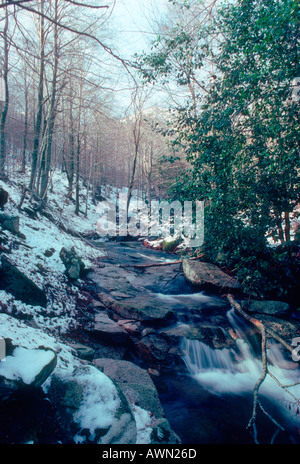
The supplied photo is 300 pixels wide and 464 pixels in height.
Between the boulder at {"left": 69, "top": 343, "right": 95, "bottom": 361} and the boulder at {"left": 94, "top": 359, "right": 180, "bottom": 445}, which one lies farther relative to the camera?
the boulder at {"left": 69, "top": 343, "right": 95, "bottom": 361}

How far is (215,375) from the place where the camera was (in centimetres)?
512

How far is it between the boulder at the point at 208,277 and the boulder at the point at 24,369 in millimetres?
6233

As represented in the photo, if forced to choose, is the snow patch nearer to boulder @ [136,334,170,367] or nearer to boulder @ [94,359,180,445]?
boulder @ [94,359,180,445]

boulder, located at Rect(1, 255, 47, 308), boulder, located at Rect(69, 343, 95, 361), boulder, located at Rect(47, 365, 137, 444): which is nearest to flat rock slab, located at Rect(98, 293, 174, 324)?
boulder, located at Rect(1, 255, 47, 308)

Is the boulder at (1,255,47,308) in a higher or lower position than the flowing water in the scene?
higher

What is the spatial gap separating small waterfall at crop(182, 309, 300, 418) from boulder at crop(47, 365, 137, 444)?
9.94 feet

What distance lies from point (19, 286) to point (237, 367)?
187 inches

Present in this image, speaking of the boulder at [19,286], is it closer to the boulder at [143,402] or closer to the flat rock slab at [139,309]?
the boulder at [143,402]

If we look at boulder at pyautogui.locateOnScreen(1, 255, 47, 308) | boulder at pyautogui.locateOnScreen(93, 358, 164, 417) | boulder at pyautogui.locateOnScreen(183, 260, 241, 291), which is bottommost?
boulder at pyautogui.locateOnScreen(93, 358, 164, 417)

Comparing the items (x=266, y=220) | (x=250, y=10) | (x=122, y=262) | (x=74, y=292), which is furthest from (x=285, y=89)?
(x=122, y=262)

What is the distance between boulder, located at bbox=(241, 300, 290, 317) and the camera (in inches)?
252

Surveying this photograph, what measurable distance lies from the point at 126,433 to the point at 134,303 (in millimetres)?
4286

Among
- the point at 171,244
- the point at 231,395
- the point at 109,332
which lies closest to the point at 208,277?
the point at 231,395
